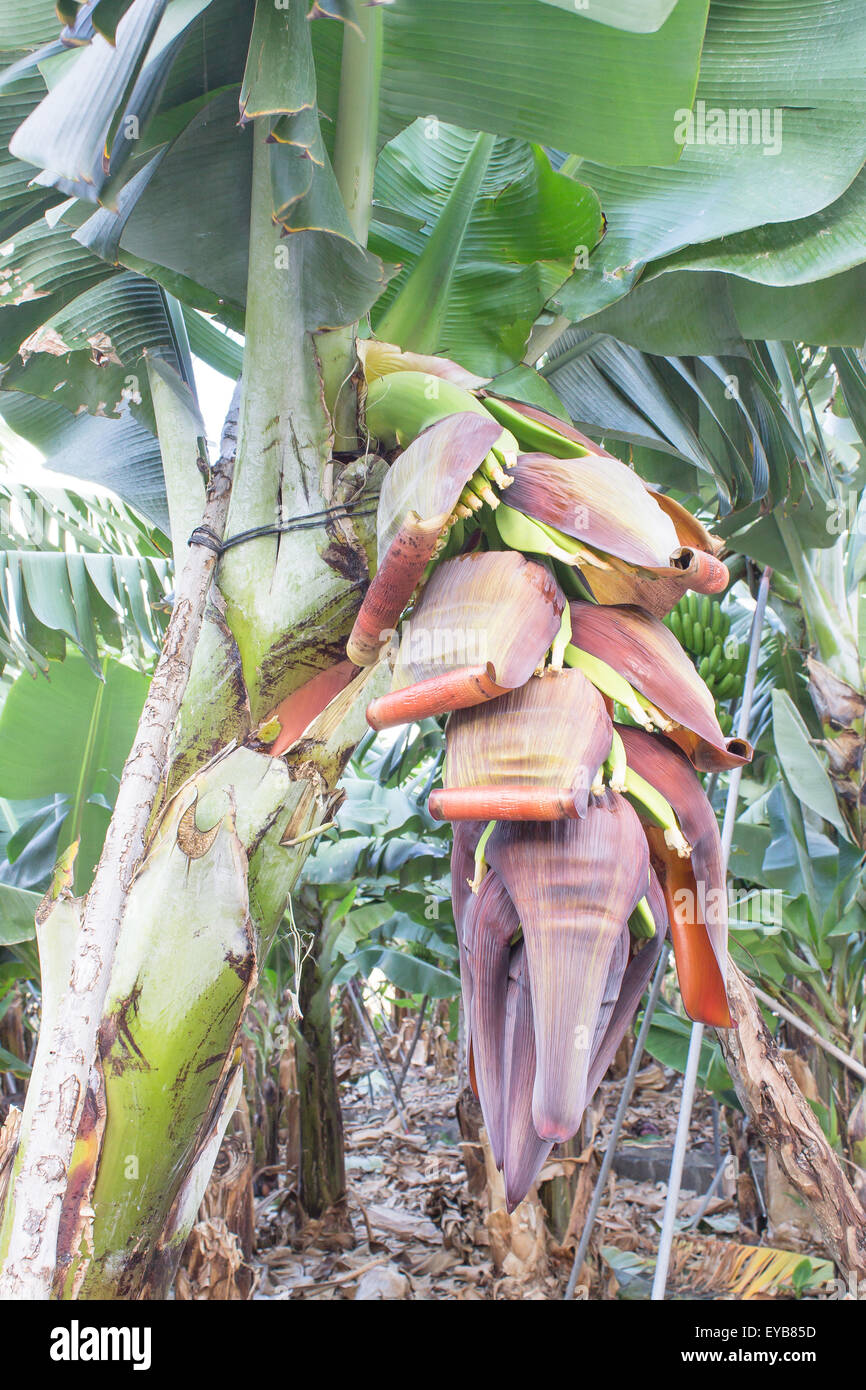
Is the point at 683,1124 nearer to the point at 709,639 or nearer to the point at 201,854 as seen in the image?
the point at 201,854

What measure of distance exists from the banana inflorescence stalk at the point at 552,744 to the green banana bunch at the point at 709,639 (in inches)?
64.7

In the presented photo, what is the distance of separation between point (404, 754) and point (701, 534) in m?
2.40

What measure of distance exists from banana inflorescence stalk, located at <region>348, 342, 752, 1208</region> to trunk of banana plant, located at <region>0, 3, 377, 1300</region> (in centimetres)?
15

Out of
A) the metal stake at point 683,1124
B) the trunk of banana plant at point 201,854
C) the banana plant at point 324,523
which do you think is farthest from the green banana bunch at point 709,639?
the trunk of banana plant at point 201,854

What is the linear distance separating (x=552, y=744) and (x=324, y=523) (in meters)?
0.35

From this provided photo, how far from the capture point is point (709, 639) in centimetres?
218

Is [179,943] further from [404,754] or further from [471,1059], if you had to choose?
[404,754]

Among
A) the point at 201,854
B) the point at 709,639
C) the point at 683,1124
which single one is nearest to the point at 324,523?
the point at 201,854

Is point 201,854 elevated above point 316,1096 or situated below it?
above

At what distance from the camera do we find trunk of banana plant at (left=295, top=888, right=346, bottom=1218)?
3668 millimetres

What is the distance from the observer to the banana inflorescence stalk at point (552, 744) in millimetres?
454

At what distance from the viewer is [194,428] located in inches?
37.7

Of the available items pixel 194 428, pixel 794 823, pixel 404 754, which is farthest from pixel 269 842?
pixel 404 754

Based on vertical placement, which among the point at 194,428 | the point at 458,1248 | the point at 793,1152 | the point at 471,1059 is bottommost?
the point at 458,1248
